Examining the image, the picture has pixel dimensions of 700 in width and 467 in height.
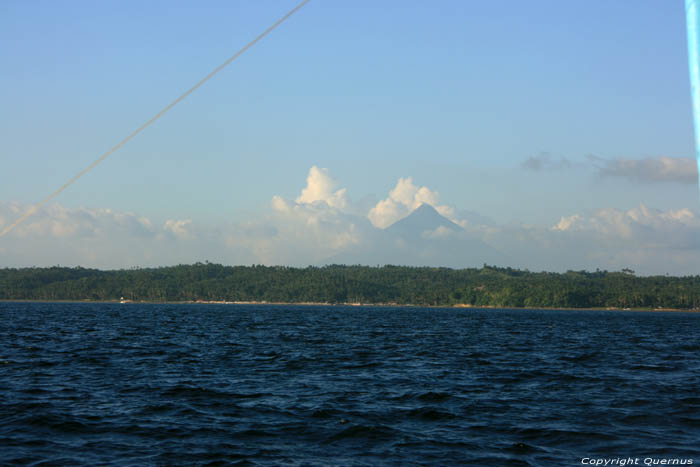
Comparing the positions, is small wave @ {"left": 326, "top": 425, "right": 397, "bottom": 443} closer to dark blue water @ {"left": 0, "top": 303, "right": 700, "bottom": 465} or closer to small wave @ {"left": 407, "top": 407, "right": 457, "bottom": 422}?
dark blue water @ {"left": 0, "top": 303, "right": 700, "bottom": 465}

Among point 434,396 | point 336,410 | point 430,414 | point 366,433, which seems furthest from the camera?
point 434,396

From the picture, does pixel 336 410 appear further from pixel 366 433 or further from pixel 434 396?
pixel 434 396

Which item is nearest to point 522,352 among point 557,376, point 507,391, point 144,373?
point 557,376

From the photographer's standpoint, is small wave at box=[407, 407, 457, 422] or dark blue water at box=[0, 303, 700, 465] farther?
small wave at box=[407, 407, 457, 422]

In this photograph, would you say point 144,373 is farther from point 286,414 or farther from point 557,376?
point 557,376

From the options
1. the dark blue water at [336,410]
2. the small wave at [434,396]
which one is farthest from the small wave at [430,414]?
the small wave at [434,396]

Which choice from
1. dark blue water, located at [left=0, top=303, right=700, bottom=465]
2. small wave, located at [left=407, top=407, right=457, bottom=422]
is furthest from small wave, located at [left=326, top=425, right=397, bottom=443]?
small wave, located at [left=407, top=407, right=457, bottom=422]

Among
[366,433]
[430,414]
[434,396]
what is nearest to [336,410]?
[430,414]

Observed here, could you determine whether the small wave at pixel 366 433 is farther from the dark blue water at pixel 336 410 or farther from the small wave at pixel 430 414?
the small wave at pixel 430 414

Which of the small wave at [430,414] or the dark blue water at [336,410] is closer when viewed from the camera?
the dark blue water at [336,410]

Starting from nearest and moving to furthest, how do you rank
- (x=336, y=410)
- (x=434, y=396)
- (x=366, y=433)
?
(x=366, y=433) < (x=336, y=410) < (x=434, y=396)

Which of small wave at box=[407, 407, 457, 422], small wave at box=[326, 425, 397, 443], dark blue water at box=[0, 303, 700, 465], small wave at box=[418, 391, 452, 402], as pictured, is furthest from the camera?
small wave at box=[418, 391, 452, 402]

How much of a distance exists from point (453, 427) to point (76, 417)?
532 inches

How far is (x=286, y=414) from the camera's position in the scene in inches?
981
